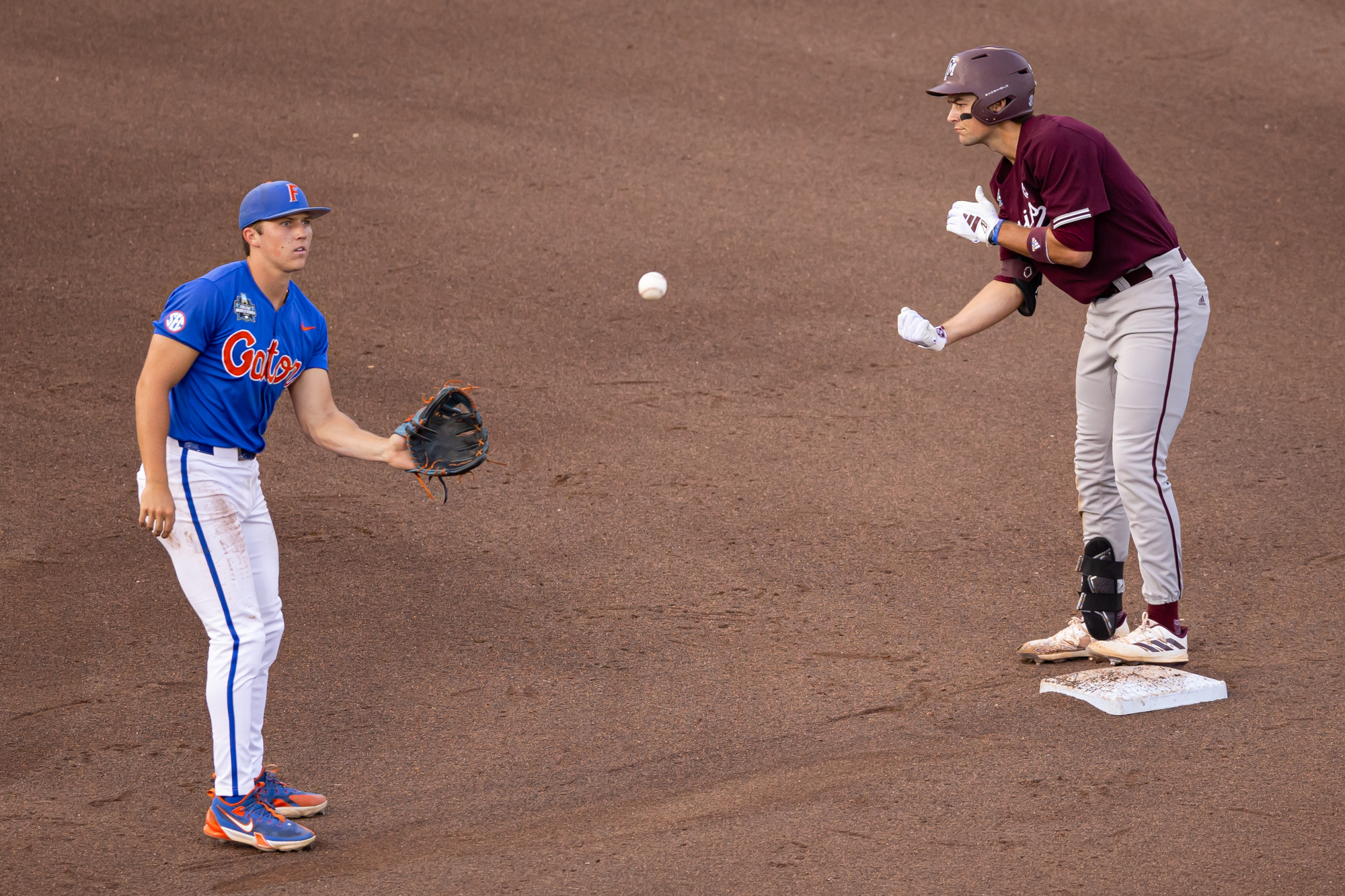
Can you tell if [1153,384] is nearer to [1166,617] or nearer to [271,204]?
[1166,617]

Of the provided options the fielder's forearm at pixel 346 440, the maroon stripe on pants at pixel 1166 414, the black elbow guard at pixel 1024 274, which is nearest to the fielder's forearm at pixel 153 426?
the fielder's forearm at pixel 346 440

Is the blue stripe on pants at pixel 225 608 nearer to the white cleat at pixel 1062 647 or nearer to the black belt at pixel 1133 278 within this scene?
the white cleat at pixel 1062 647

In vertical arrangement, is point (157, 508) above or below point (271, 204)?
below

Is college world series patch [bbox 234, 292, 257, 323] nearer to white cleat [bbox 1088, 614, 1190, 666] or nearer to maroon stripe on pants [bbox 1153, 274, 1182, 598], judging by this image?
maroon stripe on pants [bbox 1153, 274, 1182, 598]

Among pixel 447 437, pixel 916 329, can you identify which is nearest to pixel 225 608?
pixel 447 437

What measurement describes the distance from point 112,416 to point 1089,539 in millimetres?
5283

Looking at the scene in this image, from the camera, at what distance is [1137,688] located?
4.70 meters

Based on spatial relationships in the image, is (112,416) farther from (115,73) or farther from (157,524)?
(115,73)

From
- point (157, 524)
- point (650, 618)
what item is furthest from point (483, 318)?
point (157, 524)

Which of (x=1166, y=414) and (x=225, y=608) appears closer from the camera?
(x=225, y=608)

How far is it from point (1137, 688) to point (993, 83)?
7.39 feet

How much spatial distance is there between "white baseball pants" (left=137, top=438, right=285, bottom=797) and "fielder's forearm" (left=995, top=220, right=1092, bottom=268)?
283 centimetres

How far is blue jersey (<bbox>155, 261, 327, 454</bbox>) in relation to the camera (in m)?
3.78

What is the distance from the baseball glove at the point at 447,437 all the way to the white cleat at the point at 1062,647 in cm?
233
